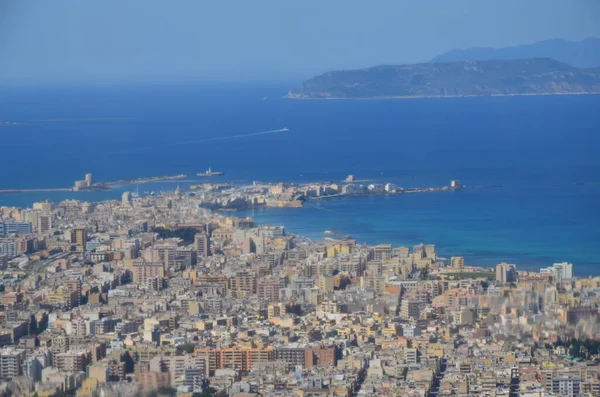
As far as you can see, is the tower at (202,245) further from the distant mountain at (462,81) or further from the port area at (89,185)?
the distant mountain at (462,81)

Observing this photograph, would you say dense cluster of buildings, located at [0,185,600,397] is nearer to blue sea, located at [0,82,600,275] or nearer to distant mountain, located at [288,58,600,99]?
blue sea, located at [0,82,600,275]

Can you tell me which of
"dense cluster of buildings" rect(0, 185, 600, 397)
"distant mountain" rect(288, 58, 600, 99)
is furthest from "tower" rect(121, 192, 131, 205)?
"distant mountain" rect(288, 58, 600, 99)

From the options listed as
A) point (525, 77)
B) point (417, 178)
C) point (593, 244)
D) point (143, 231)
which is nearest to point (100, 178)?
point (417, 178)

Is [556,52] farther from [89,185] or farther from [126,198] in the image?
[126,198]

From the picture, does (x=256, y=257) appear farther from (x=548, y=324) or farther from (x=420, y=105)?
(x=420, y=105)

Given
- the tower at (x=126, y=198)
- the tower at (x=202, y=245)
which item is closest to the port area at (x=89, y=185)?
the tower at (x=126, y=198)
